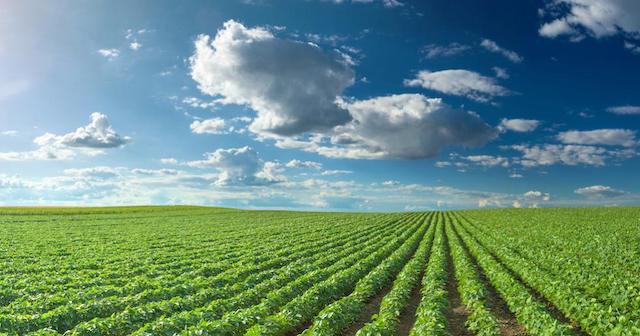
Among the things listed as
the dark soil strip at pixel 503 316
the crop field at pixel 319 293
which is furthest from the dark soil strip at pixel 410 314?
the dark soil strip at pixel 503 316

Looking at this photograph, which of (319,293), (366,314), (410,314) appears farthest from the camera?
(319,293)

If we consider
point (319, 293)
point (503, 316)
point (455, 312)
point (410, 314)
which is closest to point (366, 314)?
point (410, 314)

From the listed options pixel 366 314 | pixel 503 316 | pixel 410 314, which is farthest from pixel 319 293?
pixel 503 316

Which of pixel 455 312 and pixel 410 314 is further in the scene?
pixel 455 312

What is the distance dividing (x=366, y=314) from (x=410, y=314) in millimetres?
1523

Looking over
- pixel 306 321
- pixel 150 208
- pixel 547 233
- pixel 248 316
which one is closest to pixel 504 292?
pixel 306 321

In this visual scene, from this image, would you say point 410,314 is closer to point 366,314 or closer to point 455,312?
point 366,314

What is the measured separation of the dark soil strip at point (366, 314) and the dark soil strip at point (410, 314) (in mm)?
1098

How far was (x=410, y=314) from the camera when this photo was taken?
1569 cm

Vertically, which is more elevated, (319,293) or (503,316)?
(319,293)

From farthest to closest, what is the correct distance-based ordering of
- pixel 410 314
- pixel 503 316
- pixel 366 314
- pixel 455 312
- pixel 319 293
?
pixel 319 293, pixel 455 312, pixel 366 314, pixel 410 314, pixel 503 316

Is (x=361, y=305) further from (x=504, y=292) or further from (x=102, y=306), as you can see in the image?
(x=102, y=306)

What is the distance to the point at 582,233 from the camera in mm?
40781

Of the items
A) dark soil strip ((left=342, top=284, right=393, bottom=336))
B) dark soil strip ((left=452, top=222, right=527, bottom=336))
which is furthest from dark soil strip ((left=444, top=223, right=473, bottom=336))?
dark soil strip ((left=342, top=284, right=393, bottom=336))
